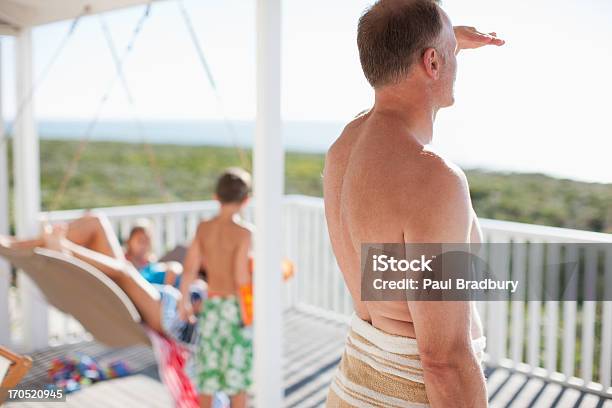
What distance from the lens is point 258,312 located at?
288 cm

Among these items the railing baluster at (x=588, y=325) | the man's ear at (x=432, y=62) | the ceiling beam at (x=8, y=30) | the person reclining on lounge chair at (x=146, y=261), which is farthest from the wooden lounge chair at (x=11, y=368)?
the railing baluster at (x=588, y=325)

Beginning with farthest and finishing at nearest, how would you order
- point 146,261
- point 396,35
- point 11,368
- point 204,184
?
1. point 204,184
2. point 146,261
3. point 11,368
4. point 396,35

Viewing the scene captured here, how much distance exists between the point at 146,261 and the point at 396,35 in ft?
11.6

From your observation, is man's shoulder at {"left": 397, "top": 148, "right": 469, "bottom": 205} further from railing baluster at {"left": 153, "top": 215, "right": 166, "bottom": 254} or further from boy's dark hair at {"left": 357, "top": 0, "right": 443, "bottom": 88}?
railing baluster at {"left": 153, "top": 215, "right": 166, "bottom": 254}

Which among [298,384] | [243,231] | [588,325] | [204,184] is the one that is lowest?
[298,384]

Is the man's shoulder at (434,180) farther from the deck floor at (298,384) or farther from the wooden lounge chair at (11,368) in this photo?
the deck floor at (298,384)

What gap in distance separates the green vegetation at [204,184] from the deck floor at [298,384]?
10851mm

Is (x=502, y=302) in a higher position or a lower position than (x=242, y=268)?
lower

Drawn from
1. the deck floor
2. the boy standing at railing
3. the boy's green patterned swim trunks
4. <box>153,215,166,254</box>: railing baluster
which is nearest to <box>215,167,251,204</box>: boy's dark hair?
the boy standing at railing

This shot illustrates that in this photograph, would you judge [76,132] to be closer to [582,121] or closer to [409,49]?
[582,121]

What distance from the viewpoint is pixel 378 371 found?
4.47 feet

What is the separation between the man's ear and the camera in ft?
4.09

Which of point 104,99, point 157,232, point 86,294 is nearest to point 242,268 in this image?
point 86,294

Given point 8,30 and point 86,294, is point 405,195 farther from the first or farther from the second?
point 8,30
